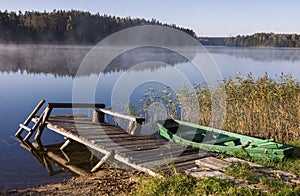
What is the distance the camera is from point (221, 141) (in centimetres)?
857

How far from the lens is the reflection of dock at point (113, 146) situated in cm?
684

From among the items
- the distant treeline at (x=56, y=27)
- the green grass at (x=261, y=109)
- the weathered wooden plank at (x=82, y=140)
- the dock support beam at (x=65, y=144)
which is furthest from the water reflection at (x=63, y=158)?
the distant treeline at (x=56, y=27)

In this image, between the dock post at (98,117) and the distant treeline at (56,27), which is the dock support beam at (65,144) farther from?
the distant treeline at (56,27)

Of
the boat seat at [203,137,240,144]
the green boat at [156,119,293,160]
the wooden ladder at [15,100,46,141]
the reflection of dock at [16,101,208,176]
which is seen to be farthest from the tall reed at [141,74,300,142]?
the wooden ladder at [15,100,46,141]

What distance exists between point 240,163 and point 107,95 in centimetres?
1475

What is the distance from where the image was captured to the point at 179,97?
12.0m

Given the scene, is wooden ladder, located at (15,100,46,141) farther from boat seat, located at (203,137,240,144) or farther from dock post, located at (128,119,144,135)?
boat seat, located at (203,137,240,144)

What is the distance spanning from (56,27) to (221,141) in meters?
65.0

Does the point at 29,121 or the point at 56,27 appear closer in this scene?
the point at 29,121

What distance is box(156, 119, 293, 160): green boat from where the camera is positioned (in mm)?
6979

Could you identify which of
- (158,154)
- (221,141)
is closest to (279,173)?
(158,154)

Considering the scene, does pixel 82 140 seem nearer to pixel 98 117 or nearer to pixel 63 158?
pixel 63 158

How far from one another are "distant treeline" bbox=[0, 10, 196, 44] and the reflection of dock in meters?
57.8

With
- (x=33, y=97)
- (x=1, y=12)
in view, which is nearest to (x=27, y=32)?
(x=1, y=12)
